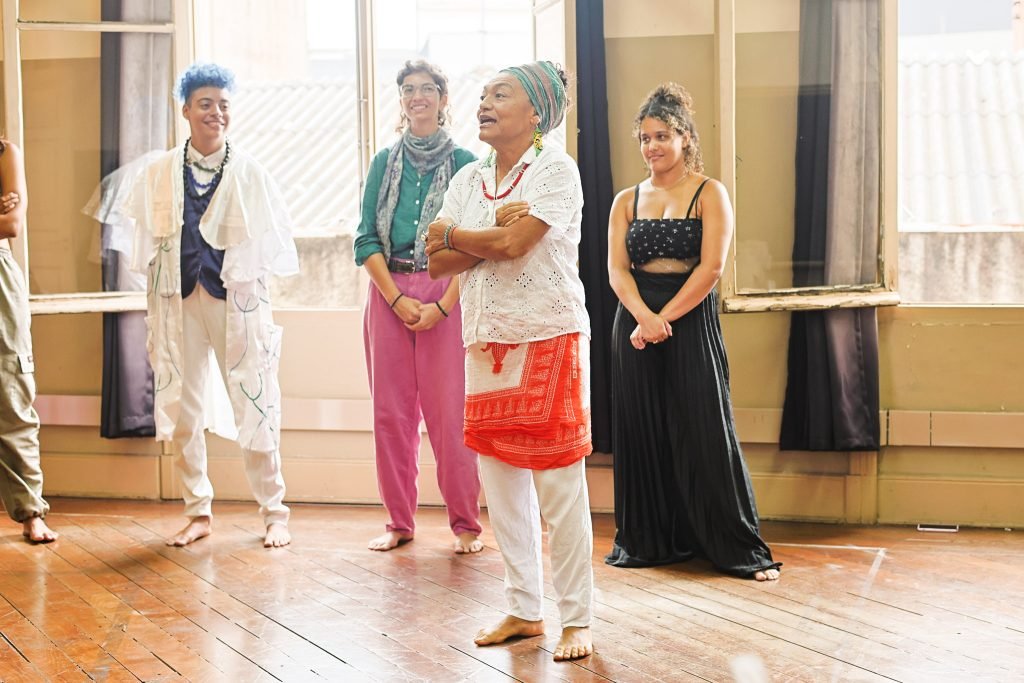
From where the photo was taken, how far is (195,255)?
4160mm

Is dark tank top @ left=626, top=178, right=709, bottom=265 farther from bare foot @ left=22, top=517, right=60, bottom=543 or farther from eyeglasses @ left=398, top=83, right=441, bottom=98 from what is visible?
bare foot @ left=22, top=517, right=60, bottom=543

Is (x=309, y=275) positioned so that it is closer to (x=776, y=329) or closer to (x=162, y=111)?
(x=162, y=111)

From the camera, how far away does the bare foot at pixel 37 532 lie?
4273 mm

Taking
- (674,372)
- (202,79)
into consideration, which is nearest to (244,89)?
(202,79)

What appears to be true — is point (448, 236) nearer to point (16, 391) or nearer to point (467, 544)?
point (467, 544)

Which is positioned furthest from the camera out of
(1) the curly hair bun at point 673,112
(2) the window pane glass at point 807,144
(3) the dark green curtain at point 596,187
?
(3) the dark green curtain at point 596,187

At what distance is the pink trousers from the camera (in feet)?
13.3

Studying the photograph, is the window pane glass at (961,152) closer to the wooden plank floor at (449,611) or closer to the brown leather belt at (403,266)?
the wooden plank floor at (449,611)

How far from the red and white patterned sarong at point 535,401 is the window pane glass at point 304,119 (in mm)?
2274

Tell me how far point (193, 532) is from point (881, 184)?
2.98m

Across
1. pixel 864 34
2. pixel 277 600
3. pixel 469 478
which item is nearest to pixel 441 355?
pixel 469 478

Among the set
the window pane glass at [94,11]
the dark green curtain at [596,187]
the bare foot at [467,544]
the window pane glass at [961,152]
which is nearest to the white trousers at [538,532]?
the bare foot at [467,544]

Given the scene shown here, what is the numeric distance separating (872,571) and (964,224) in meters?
1.67

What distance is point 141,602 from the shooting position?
3.49 meters
